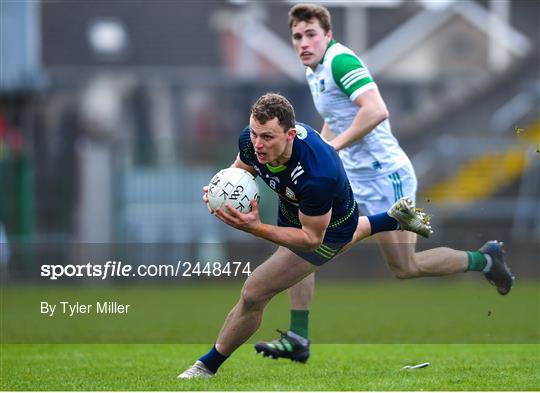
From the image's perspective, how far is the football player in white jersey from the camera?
353 inches

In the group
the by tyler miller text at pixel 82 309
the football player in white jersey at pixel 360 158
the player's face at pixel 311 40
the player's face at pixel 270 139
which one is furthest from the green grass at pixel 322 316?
the player's face at pixel 270 139

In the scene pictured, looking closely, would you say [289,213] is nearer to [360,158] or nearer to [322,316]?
[360,158]

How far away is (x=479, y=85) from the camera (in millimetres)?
27062

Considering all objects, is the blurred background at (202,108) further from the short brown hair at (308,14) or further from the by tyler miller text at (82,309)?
the by tyler miller text at (82,309)

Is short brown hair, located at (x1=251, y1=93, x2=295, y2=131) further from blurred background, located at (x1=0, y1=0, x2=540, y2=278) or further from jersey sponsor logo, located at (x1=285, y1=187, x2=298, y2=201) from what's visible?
blurred background, located at (x1=0, y1=0, x2=540, y2=278)

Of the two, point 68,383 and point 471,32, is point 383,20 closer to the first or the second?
point 471,32

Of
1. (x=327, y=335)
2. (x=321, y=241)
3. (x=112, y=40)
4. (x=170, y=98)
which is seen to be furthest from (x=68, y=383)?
(x=112, y=40)

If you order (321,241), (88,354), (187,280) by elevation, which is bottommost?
(187,280)

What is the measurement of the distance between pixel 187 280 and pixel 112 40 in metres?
14.3

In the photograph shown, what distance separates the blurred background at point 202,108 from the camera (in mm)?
19828

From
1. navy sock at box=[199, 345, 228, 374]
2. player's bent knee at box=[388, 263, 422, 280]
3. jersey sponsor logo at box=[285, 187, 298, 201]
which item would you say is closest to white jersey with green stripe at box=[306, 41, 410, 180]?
player's bent knee at box=[388, 263, 422, 280]

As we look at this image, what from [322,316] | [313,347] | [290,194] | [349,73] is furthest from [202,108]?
[290,194]

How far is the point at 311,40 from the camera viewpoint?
917 centimetres

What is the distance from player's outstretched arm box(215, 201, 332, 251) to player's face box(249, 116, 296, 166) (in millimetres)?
350
